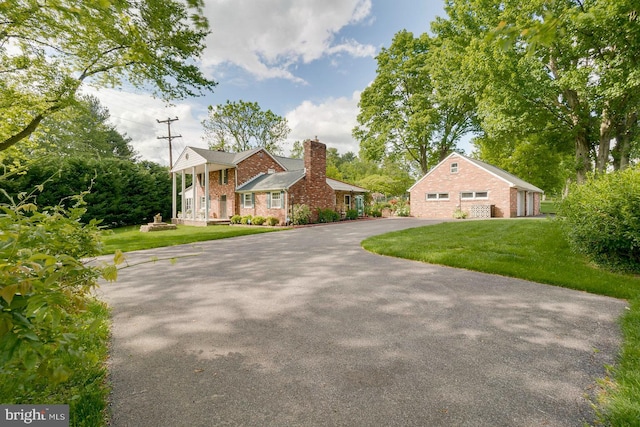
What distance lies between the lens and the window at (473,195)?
23.5m

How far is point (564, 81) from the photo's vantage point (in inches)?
559

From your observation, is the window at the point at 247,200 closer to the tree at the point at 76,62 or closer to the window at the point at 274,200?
the window at the point at 274,200

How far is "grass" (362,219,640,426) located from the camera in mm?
2285

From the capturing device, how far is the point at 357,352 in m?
3.13

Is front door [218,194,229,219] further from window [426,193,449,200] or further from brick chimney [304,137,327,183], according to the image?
window [426,193,449,200]

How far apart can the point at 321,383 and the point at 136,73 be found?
565 inches

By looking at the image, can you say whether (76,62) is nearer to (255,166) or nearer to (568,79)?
(255,166)

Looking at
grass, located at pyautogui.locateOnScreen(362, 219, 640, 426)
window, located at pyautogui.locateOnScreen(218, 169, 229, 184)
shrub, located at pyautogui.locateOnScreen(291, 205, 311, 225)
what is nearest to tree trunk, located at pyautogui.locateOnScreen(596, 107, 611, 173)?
grass, located at pyautogui.locateOnScreen(362, 219, 640, 426)

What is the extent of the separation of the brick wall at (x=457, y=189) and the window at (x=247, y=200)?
15.4 m

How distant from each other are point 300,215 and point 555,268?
51.3 ft

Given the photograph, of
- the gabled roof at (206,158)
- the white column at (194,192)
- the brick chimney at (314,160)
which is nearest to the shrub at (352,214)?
the brick chimney at (314,160)

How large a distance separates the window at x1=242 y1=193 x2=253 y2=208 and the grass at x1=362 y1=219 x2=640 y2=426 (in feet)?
50.0

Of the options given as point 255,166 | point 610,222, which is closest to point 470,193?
point 255,166

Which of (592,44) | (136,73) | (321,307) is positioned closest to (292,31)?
(136,73)
